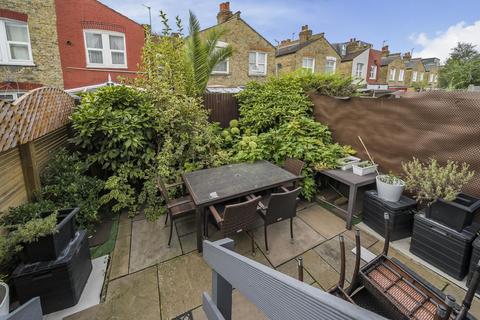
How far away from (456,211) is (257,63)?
1259 cm

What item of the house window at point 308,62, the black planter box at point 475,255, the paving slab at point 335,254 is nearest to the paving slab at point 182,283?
the paving slab at point 335,254

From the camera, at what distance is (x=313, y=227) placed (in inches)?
132

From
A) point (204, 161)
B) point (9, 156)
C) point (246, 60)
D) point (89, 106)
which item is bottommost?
point (204, 161)

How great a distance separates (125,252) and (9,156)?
5.59 feet

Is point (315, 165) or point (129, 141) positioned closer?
point (129, 141)

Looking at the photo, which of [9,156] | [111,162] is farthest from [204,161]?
[9,156]

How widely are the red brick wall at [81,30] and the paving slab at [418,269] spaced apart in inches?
382

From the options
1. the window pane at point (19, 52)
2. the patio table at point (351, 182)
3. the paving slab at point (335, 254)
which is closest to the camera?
the paving slab at point (335, 254)

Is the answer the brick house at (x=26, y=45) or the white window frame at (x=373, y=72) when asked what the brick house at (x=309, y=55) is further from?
the brick house at (x=26, y=45)

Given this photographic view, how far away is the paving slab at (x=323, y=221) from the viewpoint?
3244 mm

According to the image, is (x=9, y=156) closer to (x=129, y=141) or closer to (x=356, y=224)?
(x=129, y=141)

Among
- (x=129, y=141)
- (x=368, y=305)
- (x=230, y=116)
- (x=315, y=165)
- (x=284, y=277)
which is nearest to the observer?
(x=284, y=277)

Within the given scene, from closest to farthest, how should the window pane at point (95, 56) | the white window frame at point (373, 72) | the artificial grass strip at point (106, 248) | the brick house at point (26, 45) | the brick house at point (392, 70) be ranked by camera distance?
the artificial grass strip at point (106, 248) < the brick house at point (26, 45) < the window pane at point (95, 56) < the white window frame at point (373, 72) < the brick house at point (392, 70)

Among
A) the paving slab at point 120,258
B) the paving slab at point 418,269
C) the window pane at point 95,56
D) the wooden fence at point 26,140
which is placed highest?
the window pane at point 95,56
